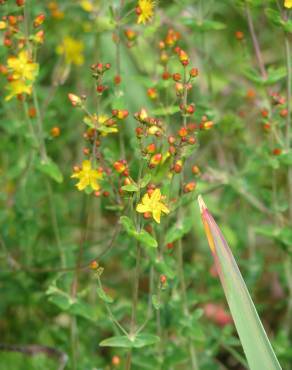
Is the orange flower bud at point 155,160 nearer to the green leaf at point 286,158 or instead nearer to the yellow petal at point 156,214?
the yellow petal at point 156,214

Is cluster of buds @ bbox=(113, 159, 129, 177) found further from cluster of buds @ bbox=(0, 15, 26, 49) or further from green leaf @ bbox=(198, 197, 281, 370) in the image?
cluster of buds @ bbox=(0, 15, 26, 49)

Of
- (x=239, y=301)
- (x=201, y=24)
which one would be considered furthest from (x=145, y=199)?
(x=201, y=24)

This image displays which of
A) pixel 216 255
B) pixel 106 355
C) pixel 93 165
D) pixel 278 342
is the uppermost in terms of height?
pixel 93 165

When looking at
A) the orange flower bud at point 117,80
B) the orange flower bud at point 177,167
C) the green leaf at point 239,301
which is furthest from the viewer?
the orange flower bud at point 117,80

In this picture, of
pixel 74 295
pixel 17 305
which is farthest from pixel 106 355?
pixel 74 295

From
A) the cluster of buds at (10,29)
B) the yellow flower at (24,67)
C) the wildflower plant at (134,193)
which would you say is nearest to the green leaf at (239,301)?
the wildflower plant at (134,193)

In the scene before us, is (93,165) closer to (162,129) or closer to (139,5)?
(162,129)

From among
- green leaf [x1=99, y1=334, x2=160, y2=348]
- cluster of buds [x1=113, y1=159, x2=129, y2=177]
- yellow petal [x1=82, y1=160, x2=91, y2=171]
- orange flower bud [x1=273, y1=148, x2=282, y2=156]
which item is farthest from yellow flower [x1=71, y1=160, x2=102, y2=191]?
orange flower bud [x1=273, y1=148, x2=282, y2=156]
